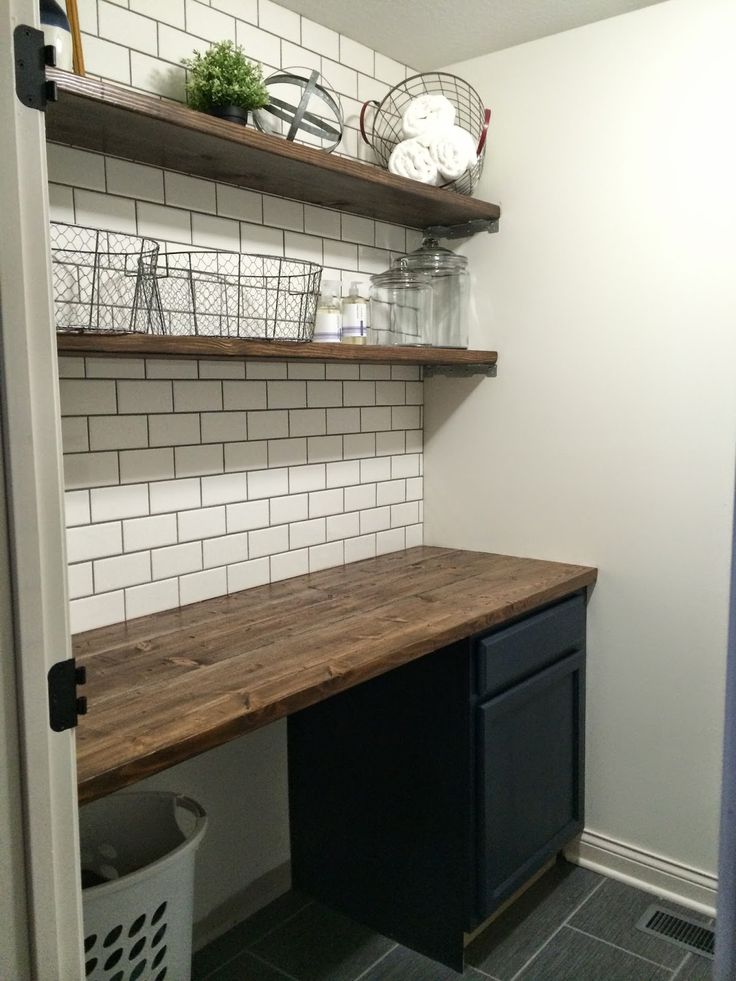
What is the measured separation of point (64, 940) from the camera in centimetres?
104

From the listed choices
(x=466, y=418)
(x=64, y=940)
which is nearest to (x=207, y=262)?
(x=466, y=418)

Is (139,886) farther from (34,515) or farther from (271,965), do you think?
(34,515)

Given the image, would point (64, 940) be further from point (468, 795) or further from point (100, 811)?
point (468, 795)

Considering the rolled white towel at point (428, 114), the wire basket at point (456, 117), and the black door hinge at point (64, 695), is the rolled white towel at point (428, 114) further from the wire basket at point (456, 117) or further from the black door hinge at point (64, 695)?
the black door hinge at point (64, 695)

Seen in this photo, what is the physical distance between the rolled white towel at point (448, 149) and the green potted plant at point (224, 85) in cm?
63

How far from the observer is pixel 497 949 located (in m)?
2.07

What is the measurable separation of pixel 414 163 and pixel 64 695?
178 cm

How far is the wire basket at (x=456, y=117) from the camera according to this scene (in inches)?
95.0

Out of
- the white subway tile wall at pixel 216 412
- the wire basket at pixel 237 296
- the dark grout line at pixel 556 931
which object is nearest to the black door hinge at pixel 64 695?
the white subway tile wall at pixel 216 412

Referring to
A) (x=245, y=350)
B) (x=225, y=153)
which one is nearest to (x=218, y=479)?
(x=245, y=350)

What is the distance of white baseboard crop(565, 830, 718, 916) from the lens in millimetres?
2217

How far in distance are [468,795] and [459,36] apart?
204cm

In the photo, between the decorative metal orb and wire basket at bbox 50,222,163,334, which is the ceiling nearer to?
the decorative metal orb

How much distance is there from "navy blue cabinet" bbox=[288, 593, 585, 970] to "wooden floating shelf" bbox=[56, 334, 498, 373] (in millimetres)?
751
